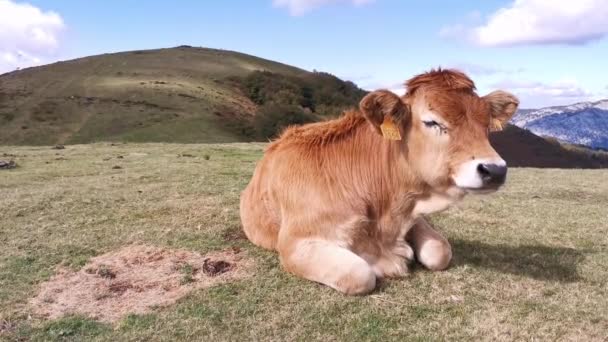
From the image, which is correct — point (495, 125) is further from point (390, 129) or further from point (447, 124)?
point (390, 129)

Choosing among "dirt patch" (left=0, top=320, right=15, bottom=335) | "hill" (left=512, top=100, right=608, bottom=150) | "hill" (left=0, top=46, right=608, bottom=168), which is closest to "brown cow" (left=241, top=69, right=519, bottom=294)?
"dirt patch" (left=0, top=320, right=15, bottom=335)

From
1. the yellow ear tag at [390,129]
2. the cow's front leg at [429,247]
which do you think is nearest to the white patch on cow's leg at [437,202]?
the cow's front leg at [429,247]

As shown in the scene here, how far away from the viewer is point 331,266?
19.3 ft

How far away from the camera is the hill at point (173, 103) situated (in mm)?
48156

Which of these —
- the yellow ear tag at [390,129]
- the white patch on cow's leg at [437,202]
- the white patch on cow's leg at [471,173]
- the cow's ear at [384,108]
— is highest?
the cow's ear at [384,108]

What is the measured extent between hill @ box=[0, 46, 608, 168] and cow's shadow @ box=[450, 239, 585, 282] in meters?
32.3

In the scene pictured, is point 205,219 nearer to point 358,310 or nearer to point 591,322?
point 358,310

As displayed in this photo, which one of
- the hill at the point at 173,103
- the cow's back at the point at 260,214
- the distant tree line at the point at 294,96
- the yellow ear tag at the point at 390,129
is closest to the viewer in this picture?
Result: the yellow ear tag at the point at 390,129

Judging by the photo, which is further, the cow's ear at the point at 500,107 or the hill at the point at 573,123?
the hill at the point at 573,123

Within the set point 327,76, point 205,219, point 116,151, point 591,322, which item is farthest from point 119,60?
point 591,322

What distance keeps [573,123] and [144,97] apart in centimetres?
11686

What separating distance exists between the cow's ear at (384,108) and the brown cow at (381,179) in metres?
0.01

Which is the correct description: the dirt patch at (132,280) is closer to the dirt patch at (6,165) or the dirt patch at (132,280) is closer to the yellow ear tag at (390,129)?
the yellow ear tag at (390,129)

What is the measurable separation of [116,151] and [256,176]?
18.1 metres
